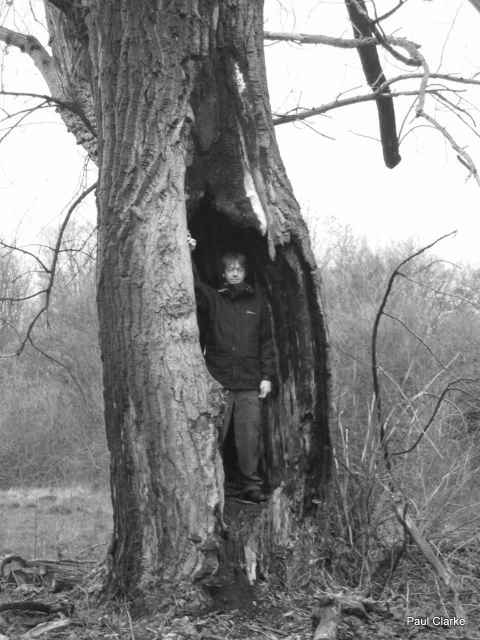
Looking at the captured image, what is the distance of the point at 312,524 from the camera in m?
5.43

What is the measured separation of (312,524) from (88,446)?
1724 centimetres

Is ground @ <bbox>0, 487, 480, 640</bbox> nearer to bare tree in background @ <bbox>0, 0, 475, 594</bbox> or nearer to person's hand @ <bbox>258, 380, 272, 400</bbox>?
bare tree in background @ <bbox>0, 0, 475, 594</bbox>

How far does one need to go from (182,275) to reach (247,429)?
146cm

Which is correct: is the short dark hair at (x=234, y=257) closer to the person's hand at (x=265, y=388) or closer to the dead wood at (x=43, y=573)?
the person's hand at (x=265, y=388)

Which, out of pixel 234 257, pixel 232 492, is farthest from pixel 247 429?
pixel 234 257

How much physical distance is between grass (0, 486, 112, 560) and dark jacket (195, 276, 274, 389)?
8.21ft

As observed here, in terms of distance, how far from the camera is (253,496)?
585 cm

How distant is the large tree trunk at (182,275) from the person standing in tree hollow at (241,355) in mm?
157

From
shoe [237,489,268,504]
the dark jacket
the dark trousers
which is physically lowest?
shoe [237,489,268,504]

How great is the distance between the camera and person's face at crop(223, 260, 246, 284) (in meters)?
6.00

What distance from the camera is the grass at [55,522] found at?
973 centimetres

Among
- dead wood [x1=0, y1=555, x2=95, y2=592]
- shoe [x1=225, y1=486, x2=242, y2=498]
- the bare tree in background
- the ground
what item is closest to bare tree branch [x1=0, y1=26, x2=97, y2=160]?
the bare tree in background

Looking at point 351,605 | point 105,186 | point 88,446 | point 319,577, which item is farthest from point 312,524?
point 88,446

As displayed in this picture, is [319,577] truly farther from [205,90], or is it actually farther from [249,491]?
[205,90]
